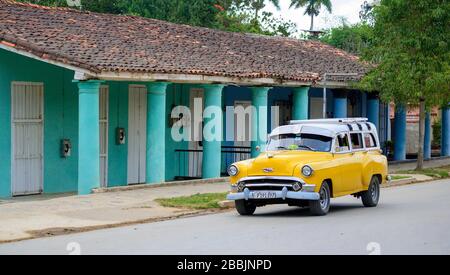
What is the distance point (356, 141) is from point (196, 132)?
30.6 ft

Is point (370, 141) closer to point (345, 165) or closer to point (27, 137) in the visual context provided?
point (345, 165)

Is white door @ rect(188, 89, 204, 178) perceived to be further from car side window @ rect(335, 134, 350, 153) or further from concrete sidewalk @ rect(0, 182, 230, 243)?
car side window @ rect(335, 134, 350, 153)

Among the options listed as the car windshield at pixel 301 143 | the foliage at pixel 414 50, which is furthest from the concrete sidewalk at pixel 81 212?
the foliage at pixel 414 50

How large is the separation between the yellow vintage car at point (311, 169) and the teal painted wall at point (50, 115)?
261 inches

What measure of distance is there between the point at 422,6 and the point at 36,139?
12886 mm

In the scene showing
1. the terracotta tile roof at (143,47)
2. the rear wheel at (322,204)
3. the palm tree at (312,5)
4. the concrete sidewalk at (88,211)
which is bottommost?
the concrete sidewalk at (88,211)

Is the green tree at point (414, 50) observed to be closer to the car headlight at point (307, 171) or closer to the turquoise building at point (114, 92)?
the turquoise building at point (114, 92)

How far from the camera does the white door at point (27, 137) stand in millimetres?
21828

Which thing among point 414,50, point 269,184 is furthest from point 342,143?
point 414,50

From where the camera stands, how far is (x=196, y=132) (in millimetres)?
27500

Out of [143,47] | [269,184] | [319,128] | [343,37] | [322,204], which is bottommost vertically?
[322,204]

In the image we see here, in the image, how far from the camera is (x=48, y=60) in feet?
66.8

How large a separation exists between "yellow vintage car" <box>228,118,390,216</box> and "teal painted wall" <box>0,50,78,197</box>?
6628mm

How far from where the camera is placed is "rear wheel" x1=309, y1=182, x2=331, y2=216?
16812 millimetres
